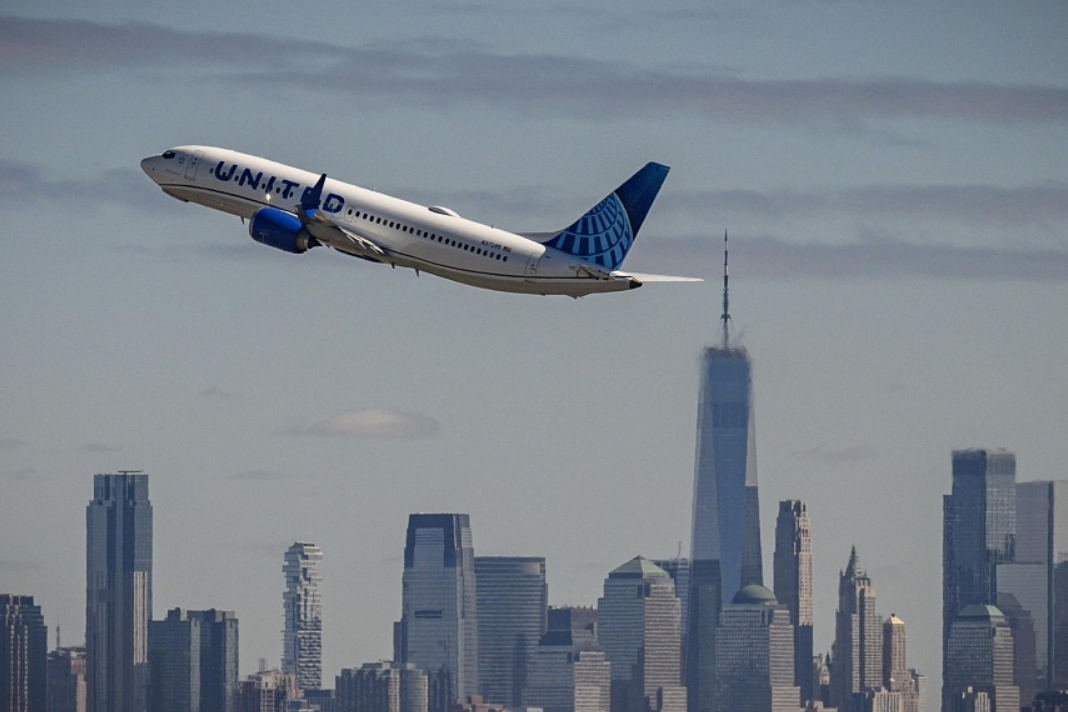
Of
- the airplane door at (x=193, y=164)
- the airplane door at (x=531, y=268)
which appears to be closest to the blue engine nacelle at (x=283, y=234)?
the airplane door at (x=193, y=164)

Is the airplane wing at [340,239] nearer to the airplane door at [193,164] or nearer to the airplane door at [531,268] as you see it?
the airplane door at [531,268]

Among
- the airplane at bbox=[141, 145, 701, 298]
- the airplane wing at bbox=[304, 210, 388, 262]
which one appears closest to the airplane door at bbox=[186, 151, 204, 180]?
the airplane at bbox=[141, 145, 701, 298]

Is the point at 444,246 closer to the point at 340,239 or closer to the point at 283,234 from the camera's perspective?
the point at 340,239

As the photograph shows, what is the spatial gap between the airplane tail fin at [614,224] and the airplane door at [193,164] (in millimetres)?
21492

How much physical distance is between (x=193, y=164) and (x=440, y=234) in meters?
17.8

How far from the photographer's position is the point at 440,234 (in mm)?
144000

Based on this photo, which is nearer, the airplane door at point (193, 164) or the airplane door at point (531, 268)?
the airplane door at point (531, 268)

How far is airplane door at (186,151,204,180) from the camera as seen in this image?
153250 millimetres

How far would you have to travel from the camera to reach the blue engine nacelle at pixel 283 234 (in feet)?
477

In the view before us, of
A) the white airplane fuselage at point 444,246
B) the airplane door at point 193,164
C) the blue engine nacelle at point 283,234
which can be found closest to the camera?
the white airplane fuselage at point 444,246

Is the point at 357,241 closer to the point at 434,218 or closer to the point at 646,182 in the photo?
the point at 434,218

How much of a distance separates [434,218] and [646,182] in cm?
1322

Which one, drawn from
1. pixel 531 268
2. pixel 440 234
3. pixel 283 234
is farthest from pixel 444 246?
pixel 283 234

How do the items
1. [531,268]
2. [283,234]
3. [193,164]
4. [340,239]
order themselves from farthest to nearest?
1. [193,164]
2. [283,234]
3. [340,239]
4. [531,268]
